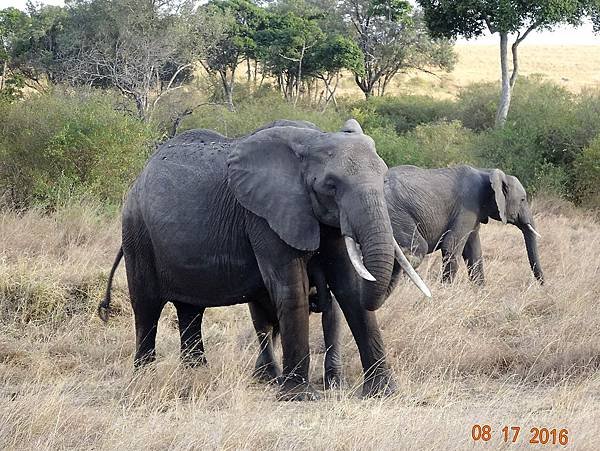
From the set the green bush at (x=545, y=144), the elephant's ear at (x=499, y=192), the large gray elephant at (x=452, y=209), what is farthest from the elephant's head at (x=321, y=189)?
the green bush at (x=545, y=144)

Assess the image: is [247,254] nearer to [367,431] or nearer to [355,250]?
[355,250]

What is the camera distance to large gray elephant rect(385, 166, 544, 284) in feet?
34.8

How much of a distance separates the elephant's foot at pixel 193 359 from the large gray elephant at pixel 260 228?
24 millimetres

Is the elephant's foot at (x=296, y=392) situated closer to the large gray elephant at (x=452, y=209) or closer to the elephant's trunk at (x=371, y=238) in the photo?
the elephant's trunk at (x=371, y=238)

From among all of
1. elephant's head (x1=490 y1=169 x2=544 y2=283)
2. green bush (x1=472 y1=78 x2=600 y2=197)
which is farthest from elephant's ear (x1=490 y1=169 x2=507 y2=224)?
green bush (x1=472 y1=78 x2=600 y2=197)

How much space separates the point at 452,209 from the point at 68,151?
236 inches

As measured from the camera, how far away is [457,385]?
5.89m

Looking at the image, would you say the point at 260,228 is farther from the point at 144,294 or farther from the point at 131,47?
the point at 131,47

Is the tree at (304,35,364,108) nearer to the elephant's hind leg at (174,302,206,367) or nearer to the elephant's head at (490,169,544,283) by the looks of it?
the elephant's head at (490,169,544,283)

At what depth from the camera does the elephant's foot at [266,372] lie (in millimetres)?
6476

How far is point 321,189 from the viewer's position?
5465 millimetres

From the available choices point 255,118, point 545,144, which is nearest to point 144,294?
point 545,144

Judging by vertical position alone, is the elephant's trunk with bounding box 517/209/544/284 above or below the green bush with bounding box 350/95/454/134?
above

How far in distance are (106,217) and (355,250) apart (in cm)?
800
